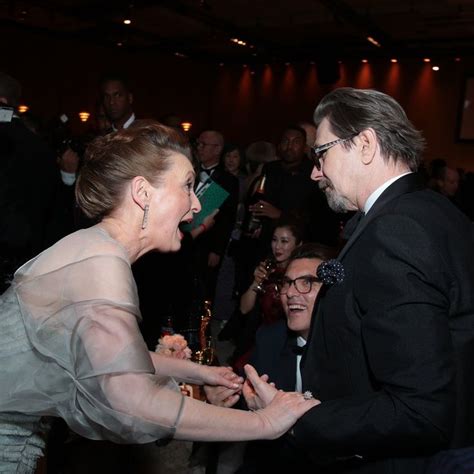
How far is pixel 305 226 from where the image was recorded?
12.8ft

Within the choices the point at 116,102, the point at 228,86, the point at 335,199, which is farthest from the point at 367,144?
the point at 228,86

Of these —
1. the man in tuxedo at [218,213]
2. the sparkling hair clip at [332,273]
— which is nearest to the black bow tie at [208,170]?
the man in tuxedo at [218,213]

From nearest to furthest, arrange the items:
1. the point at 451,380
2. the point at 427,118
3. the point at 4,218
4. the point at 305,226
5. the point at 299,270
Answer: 1. the point at 451,380
2. the point at 299,270
3. the point at 4,218
4. the point at 305,226
5. the point at 427,118

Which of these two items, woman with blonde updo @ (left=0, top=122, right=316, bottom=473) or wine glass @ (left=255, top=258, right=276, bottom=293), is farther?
wine glass @ (left=255, top=258, right=276, bottom=293)

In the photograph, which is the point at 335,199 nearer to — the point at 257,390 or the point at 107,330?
the point at 257,390

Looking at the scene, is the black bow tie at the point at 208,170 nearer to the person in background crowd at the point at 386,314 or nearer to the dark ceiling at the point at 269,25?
the person in background crowd at the point at 386,314

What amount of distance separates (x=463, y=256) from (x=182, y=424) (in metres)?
0.75

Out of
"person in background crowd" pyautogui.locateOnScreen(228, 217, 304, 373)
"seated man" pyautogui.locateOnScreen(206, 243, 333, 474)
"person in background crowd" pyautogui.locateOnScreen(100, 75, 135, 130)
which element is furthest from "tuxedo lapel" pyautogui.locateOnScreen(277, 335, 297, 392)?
"person in background crowd" pyautogui.locateOnScreen(100, 75, 135, 130)

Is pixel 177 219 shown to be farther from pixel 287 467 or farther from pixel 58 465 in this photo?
pixel 58 465

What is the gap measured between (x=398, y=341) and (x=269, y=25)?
10.3 metres

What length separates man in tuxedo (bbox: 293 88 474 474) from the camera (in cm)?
119

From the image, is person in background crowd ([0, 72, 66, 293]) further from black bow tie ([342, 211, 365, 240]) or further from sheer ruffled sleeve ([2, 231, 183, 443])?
black bow tie ([342, 211, 365, 240])

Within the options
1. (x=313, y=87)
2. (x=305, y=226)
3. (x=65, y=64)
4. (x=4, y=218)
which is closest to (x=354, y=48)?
(x=313, y=87)

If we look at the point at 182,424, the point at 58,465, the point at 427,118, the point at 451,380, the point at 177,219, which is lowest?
the point at 58,465
